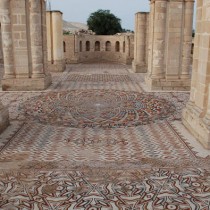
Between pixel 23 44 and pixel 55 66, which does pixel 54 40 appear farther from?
pixel 23 44

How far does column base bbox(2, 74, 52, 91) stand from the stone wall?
12117 mm

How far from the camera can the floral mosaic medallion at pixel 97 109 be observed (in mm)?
7742

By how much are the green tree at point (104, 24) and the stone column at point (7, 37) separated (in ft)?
91.4

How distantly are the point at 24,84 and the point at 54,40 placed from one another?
694cm

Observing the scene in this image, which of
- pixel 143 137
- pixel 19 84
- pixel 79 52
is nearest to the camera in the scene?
pixel 143 137

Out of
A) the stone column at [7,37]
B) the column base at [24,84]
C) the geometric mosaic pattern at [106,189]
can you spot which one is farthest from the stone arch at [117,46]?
the geometric mosaic pattern at [106,189]

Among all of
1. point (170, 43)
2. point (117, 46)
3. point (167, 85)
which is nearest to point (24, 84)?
point (167, 85)

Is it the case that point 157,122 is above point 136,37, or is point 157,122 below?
below

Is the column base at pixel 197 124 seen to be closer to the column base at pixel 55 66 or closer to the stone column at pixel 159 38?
the stone column at pixel 159 38

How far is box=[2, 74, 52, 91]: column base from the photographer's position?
11547 mm

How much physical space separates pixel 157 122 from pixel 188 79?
484 centimetres

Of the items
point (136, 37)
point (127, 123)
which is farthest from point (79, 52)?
point (127, 123)

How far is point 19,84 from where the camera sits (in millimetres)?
11602

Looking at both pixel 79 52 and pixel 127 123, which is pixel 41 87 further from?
pixel 79 52
